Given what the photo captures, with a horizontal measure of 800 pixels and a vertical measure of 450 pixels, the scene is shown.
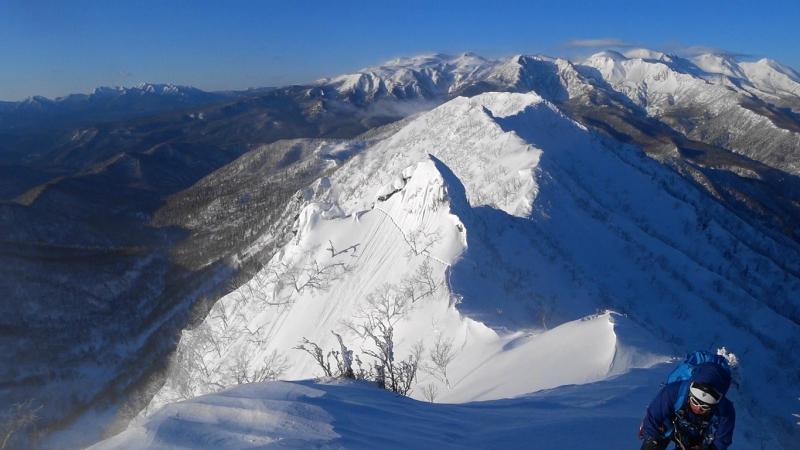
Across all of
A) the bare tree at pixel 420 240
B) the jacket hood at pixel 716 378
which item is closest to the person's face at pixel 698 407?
the jacket hood at pixel 716 378

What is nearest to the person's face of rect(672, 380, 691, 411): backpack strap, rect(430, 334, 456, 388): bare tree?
rect(672, 380, 691, 411): backpack strap

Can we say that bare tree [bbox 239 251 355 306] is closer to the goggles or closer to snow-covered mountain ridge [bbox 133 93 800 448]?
snow-covered mountain ridge [bbox 133 93 800 448]

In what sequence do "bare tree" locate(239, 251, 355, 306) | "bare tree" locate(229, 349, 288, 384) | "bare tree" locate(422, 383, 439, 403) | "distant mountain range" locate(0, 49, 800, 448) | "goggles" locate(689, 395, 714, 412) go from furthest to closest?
"bare tree" locate(239, 251, 355, 306), "distant mountain range" locate(0, 49, 800, 448), "bare tree" locate(229, 349, 288, 384), "bare tree" locate(422, 383, 439, 403), "goggles" locate(689, 395, 714, 412)

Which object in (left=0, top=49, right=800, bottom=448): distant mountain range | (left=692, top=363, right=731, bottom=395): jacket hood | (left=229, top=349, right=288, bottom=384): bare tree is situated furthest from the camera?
A: (left=0, top=49, right=800, bottom=448): distant mountain range

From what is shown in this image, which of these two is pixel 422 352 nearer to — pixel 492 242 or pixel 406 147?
pixel 492 242

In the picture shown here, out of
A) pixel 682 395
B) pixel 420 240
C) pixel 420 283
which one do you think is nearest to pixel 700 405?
pixel 682 395

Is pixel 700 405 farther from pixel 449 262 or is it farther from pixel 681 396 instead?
pixel 449 262

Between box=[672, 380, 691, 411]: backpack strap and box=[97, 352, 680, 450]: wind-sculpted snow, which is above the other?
box=[672, 380, 691, 411]: backpack strap

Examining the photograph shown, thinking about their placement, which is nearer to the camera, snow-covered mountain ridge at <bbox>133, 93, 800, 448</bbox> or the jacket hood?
the jacket hood
